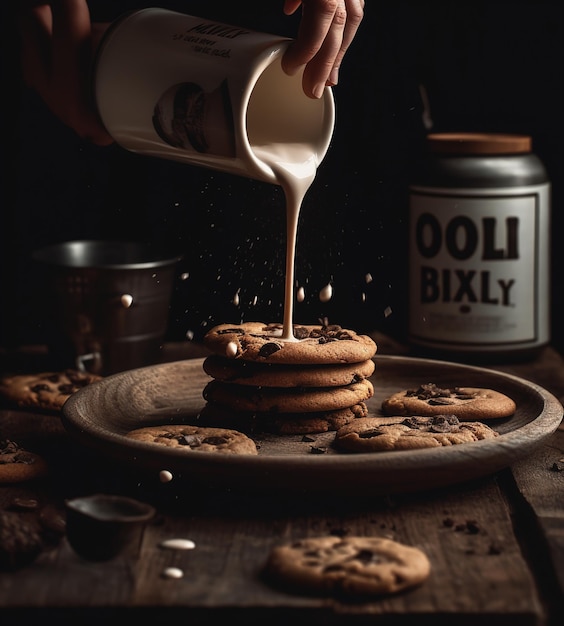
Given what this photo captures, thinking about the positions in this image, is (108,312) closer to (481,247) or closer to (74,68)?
(74,68)

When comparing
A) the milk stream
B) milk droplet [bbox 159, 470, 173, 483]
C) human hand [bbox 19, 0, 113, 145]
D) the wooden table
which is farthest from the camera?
human hand [bbox 19, 0, 113, 145]

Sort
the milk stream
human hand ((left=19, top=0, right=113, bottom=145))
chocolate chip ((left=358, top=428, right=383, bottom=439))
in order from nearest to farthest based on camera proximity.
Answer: chocolate chip ((left=358, top=428, right=383, bottom=439)) → the milk stream → human hand ((left=19, top=0, right=113, bottom=145))

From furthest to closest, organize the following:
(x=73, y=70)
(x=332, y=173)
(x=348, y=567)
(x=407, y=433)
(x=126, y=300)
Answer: (x=332, y=173) < (x=126, y=300) < (x=73, y=70) < (x=407, y=433) < (x=348, y=567)

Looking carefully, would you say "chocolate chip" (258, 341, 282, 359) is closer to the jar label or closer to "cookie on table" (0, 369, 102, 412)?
"cookie on table" (0, 369, 102, 412)

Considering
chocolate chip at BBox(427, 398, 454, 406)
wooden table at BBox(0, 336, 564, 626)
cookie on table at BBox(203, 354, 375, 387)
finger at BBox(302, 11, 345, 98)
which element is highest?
finger at BBox(302, 11, 345, 98)

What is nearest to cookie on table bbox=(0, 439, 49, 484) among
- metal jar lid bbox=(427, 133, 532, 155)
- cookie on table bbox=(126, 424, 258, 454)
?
cookie on table bbox=(126, 424, 258, 454)

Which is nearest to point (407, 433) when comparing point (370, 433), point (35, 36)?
point (370, 433)

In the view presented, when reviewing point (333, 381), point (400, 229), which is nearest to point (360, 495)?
point (333, 381)
